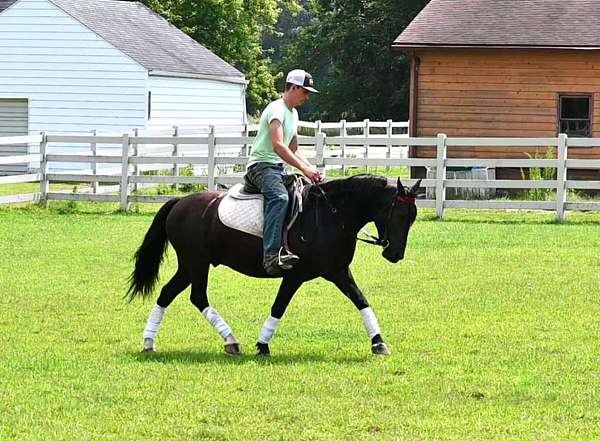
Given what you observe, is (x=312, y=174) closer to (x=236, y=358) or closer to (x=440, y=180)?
(x=236, y=358)

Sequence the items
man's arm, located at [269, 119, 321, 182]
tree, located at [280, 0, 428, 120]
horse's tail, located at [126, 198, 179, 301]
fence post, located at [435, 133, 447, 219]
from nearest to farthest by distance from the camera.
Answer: man's arm, located at [269, 119, 321, 182], horse's tail, located at [126, 198, 179, 301], fence post, located at [435, 133, 447, 219], tree, located at [280, 0, 428, 120]

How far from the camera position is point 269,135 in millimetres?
9398

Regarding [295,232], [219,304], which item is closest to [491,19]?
[219,304]

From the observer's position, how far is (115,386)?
801 centimetres

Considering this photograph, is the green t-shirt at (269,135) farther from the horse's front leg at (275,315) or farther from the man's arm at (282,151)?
the horse's front leg at (275,315)

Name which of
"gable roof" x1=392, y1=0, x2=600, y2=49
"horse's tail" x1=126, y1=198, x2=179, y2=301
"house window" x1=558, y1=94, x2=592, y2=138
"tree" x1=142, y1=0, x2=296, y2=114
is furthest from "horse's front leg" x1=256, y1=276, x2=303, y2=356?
"tree" x1=142, y1=0, x2=296, y2=114

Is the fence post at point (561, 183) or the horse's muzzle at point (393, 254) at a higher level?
the horse's muzzle at point (393, 254)

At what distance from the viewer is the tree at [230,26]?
47.3m

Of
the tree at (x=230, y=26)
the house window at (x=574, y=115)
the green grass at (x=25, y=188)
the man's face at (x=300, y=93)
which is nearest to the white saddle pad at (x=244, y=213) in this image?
the man's face at (x=300, y=93)

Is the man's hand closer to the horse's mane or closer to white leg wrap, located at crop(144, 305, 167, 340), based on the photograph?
the horse's mane

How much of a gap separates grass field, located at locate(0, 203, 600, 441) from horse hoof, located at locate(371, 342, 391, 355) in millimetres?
94

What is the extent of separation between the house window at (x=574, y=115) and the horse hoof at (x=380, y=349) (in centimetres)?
1997

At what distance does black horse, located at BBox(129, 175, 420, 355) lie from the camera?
369 inches

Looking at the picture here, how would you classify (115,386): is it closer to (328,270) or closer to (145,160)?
(328,270)
